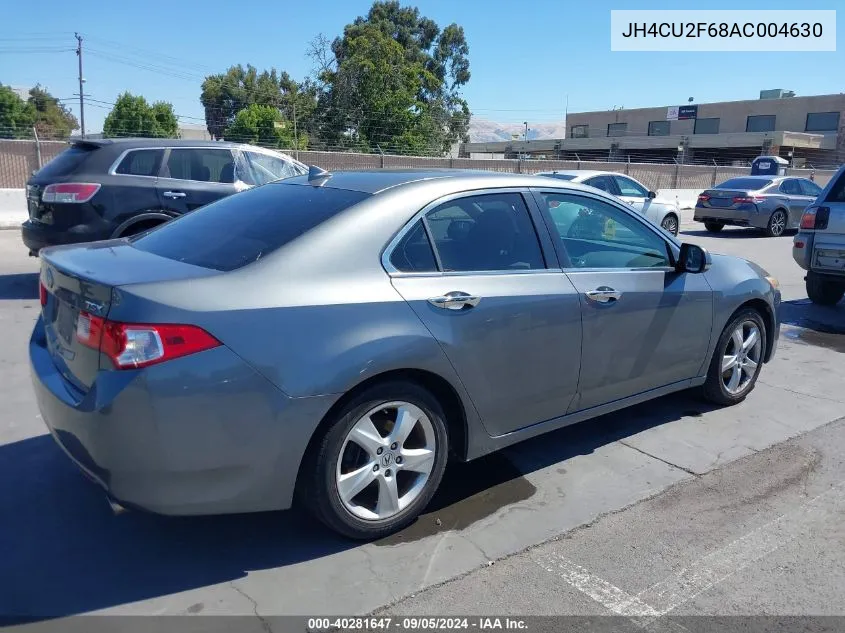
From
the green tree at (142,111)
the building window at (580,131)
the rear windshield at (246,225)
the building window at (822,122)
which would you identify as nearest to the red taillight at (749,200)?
the rear windshield at (246,225)

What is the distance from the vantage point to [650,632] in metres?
2.82

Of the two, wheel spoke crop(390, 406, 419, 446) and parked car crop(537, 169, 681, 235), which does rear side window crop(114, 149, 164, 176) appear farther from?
parked car crop(537, 169, 681, 235)


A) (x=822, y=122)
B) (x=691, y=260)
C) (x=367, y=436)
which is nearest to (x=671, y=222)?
(x=691, y=260)

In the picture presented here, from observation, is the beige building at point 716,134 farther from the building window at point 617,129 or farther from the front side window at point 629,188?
the front side window at point 629,188

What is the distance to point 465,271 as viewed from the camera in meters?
3.62

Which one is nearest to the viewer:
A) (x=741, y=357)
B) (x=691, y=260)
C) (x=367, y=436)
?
(x=367, y=436)

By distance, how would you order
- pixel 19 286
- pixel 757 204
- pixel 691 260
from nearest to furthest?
pixel 691 260
pixel 19 286
pixel 757 204

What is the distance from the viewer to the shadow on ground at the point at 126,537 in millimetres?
2973

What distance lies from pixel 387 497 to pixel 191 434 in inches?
39.5

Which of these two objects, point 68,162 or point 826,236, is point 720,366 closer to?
point 826,236

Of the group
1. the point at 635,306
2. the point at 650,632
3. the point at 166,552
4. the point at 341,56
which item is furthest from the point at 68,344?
the point at 341,56

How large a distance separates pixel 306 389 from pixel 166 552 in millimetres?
1075

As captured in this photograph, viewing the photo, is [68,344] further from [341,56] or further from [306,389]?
[341,56]

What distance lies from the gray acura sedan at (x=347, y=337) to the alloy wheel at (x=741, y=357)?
2.65 feet
